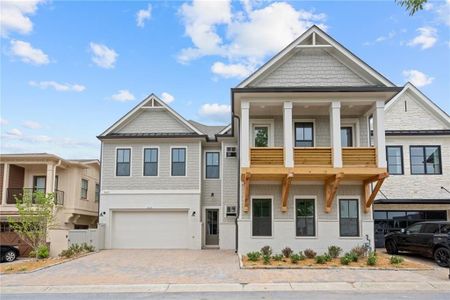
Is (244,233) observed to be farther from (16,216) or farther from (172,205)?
(16,216)

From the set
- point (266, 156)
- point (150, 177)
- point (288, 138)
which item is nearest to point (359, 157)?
point (288, 138)

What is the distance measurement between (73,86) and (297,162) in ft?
39.3

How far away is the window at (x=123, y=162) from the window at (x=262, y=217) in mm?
8318

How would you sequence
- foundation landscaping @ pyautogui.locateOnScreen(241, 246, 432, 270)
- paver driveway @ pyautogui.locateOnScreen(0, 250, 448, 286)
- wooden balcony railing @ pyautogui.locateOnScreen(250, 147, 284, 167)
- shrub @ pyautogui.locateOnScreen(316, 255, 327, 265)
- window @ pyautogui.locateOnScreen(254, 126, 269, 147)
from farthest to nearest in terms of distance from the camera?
1. window @ pyautogui.locateOnScreen(254, 126, 269, 147)
2. wooden balcony railing @ pyautogui.locateOnScreen(250, 147, 284, 167)
3. shrub @ pyautogui.locateOnScreen(316, 255, 327, 265)
4. foundation landscaping @ pyautogui.locateOnScreen(241, 246, 432, 270)
5. paver driveway @ pyautogui.locateOnScreen(0, 250, 448, 286)

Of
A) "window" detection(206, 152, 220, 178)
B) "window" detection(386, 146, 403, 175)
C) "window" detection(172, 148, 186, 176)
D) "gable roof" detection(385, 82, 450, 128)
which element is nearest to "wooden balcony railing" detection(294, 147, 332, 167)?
"window" detection(386, 146, 403, 175)

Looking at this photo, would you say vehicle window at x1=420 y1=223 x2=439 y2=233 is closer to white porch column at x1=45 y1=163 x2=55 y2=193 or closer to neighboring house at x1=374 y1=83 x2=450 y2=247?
neighboring house at x1=374 y1=83 x2=450 y2=247

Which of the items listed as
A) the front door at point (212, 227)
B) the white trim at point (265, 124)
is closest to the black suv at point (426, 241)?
Result: the white trim at point (265, 124)

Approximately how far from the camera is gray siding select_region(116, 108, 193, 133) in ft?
78.0

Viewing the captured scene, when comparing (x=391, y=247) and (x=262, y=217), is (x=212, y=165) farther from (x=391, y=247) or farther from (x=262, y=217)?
(x=391, y=247)

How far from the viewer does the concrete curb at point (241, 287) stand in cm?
1166

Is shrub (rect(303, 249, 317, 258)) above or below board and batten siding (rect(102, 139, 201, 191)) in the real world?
below

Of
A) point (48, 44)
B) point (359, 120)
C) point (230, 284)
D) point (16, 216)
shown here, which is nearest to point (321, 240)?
point (359, 120)

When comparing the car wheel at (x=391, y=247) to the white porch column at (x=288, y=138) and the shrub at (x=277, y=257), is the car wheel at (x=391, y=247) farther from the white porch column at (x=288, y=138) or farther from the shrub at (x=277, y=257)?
the white porch column at (x=288, y=138)

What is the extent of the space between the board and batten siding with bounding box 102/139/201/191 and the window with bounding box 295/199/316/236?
6529 mm
